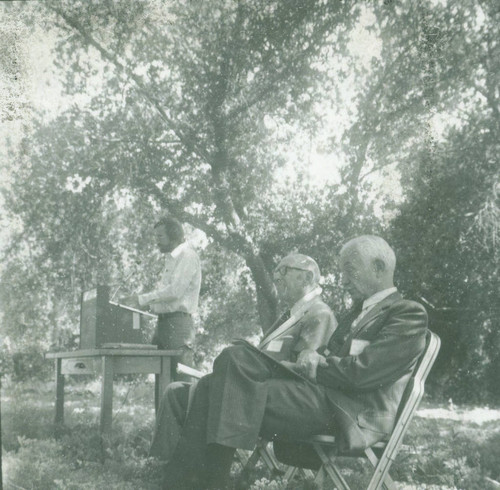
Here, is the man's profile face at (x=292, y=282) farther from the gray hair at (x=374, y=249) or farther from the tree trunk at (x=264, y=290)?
the tree trunk at (x=264, y=290)

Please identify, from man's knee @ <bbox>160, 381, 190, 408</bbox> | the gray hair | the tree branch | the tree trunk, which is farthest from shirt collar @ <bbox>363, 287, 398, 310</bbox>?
the tree trunk

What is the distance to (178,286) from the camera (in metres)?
4.60

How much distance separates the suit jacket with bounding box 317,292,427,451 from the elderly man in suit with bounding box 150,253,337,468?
25 centimetres

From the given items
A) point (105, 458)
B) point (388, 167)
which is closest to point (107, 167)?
point (388, 167)

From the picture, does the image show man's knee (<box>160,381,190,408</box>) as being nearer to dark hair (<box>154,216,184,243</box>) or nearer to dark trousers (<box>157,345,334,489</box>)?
dark trousers (<box>157,345,334,489</box>)

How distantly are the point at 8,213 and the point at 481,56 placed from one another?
5.87 m

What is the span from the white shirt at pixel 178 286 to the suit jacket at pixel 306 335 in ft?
4.01

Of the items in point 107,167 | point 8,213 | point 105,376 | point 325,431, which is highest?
point 107,167

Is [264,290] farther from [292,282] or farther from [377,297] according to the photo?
[377,297]

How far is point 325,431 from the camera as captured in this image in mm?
2564

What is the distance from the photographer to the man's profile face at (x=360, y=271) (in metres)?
2.96

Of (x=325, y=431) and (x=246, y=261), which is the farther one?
(x=246, y=261)

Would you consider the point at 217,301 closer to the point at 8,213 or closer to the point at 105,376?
the point at 8,213

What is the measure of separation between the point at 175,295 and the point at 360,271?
6.49 feet
